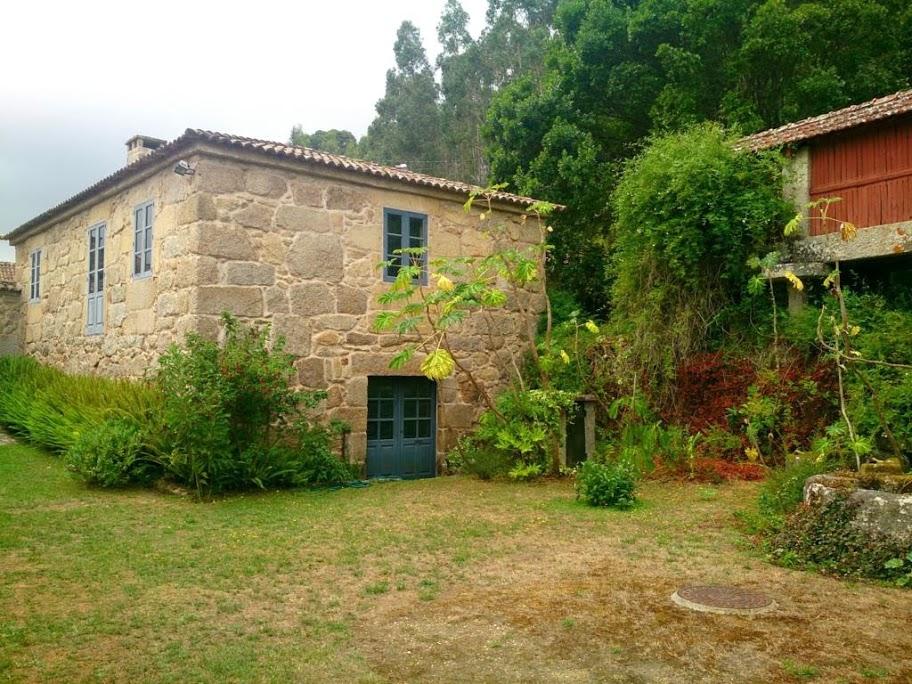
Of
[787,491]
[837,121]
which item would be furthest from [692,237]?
[787,491]

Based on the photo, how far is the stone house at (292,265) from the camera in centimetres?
997

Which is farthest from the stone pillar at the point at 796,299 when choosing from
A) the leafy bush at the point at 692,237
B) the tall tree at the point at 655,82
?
the tall tree at the point at 655,82

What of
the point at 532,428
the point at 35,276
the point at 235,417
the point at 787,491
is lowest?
the point at 787,491

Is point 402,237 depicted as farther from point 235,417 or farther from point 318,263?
point 235,417

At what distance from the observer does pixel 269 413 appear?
941 centimetres

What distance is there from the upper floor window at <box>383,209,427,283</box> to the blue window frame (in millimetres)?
4786

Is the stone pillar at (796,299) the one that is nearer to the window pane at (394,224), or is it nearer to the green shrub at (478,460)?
the green shrub at (478,460)

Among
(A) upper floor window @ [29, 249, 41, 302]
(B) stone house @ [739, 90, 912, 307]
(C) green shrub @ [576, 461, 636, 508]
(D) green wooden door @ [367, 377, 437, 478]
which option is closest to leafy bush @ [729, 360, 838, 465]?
(B) stone house @ [739, 90, 912, 307]

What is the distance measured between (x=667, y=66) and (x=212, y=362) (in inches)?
503

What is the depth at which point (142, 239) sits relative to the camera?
1120cm

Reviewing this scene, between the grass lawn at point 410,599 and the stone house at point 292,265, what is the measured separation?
10.3ft

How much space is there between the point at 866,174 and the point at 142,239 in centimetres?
1113

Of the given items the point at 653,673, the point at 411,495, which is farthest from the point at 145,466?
the point at 653,673

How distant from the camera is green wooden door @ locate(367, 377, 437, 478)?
11.6 metres
